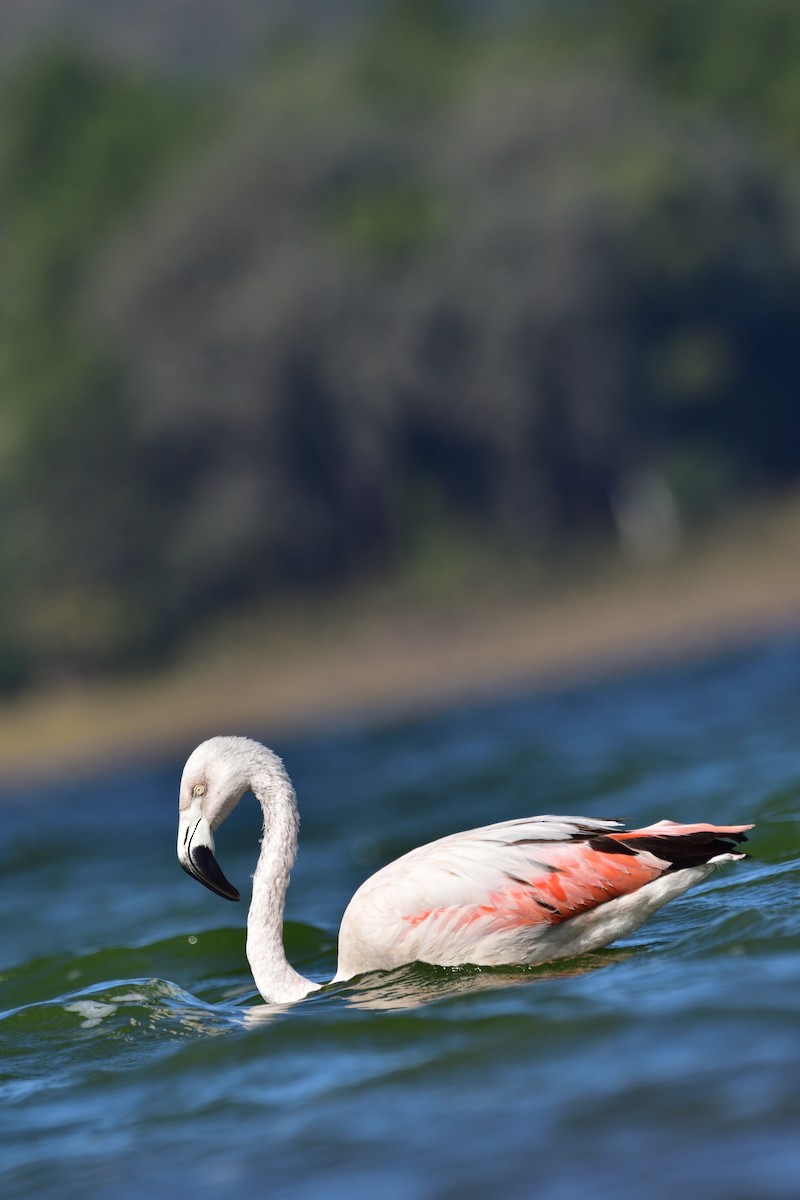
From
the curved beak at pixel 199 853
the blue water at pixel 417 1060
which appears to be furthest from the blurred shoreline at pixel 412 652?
the curved beak at pixel 199 853

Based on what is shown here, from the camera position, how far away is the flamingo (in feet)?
20.0

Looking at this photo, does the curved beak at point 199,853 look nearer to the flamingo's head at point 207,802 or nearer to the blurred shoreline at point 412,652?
the flamingo's head at point 207,802

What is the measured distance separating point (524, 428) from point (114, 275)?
996 centimetres

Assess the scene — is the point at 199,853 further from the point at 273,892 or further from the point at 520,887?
the point at 520,887

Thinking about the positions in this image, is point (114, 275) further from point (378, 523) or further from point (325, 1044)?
point (325, 1044)

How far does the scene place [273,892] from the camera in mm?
6621

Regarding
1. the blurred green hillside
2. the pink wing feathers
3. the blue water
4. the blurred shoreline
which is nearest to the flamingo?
the pink wing feathers

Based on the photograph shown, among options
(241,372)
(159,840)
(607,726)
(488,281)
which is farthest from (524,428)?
(159,840)

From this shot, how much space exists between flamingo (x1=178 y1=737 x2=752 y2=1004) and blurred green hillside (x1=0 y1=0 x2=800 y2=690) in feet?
83.7

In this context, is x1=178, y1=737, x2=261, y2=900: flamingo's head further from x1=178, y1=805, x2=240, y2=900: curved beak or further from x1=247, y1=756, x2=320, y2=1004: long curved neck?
x1=247, y1=756, x2=320, y2=1004: long curved neck

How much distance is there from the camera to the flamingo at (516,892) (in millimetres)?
6082

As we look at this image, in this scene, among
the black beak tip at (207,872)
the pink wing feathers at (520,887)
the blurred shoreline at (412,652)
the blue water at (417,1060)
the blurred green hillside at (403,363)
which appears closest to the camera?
the blue water at (417,1060)

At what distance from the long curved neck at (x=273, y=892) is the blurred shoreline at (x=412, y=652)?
19.7 metres

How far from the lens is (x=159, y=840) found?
1545 centimetres
